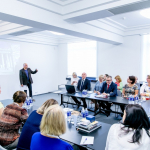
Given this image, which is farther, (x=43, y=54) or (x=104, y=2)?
(x=43, y=54)

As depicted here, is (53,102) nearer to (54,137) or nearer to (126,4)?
(54,137)

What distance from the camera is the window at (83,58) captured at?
7.61 metres

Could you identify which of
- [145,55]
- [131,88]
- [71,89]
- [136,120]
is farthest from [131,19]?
[136,120]

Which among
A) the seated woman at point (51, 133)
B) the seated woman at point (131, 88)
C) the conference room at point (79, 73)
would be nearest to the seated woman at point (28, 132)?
the conference room at point (79, 73)

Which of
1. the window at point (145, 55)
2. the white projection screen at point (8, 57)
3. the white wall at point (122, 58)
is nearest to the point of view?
the window at point (145, 55)

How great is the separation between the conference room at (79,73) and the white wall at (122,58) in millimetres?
40

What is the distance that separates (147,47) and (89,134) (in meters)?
5.41

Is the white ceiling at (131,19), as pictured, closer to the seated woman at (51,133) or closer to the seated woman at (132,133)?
the seated woman at (132,133)

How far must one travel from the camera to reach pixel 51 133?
54.7 inches

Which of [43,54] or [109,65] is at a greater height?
[43,54]

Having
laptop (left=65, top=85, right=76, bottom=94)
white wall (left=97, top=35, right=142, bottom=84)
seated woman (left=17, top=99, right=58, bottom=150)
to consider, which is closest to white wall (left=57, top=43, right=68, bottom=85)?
white wall (left=97, top=35, right=142, bottom=84)

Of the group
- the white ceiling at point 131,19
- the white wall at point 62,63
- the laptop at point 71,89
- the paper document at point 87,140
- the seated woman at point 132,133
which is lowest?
the paper document at point 87,140

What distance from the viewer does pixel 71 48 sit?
335 inches

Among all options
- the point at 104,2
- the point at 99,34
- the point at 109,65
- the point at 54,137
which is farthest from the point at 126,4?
the point at 109,65
